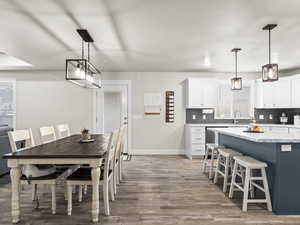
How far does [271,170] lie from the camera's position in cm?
270

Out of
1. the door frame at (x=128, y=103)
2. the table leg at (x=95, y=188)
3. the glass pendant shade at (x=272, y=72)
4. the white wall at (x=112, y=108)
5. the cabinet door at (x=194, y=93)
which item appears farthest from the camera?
the white wall at (x=112, y=108)

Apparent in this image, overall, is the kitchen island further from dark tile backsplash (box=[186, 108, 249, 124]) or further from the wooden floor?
dark tile backsplash (box=[186, 108, 249, 124])

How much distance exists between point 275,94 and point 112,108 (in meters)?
4.49

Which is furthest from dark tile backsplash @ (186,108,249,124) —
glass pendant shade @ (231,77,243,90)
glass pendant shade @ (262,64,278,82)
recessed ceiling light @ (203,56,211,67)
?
glass pendant shade @ (262,64,278,82)

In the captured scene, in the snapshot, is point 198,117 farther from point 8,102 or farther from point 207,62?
point 8,102

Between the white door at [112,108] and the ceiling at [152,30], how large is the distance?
1336mm

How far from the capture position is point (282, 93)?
5645mm

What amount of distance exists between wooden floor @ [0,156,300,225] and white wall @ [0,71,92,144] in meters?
2.86

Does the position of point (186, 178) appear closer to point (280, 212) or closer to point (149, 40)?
point (280, 212)

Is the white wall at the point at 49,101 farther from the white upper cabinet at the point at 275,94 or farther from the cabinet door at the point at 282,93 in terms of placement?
the cabinet door at the point at 282,93

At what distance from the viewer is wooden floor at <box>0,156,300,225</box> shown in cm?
244

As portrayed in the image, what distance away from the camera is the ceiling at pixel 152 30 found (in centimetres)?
243

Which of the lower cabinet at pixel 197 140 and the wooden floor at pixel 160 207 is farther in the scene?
the lower cabinet at pixel 197 140

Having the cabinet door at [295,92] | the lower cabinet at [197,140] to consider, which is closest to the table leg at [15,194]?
the lower cabinet at [197,140]
